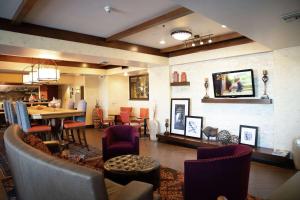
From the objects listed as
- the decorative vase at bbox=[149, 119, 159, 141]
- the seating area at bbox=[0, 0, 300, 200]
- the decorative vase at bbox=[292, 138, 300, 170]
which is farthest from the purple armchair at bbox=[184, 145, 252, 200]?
the decorative vase at bbox=[149, 119, 159, 141]

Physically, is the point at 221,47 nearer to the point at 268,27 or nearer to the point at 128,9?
the point at 268,27

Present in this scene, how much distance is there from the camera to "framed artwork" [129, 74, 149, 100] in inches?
338

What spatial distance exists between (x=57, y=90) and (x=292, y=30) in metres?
11.6

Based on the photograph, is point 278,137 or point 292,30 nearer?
point 292,30

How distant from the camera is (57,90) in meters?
11.9

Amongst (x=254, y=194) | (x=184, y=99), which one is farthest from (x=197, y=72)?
(x=254, y=194)

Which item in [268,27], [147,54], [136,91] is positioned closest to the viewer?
[268,27]

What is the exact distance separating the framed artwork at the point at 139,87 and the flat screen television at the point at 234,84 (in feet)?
12.4

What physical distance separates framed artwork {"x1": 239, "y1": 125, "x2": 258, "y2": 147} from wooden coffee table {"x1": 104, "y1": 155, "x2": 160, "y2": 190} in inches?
110

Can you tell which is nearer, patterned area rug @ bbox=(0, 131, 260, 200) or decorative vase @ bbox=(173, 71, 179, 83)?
patterned area rug @ bbox=(0, 131, 260, 200)

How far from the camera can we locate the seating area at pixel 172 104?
2.03 metres

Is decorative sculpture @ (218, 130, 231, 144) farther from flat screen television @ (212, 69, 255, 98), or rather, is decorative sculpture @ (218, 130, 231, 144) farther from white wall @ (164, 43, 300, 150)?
flat screen television @ (212, 69, 255, 98)

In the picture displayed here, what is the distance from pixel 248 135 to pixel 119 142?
292 centimetres

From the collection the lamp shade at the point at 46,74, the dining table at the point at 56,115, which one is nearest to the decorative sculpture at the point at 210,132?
the dining table at the point at 56,115
